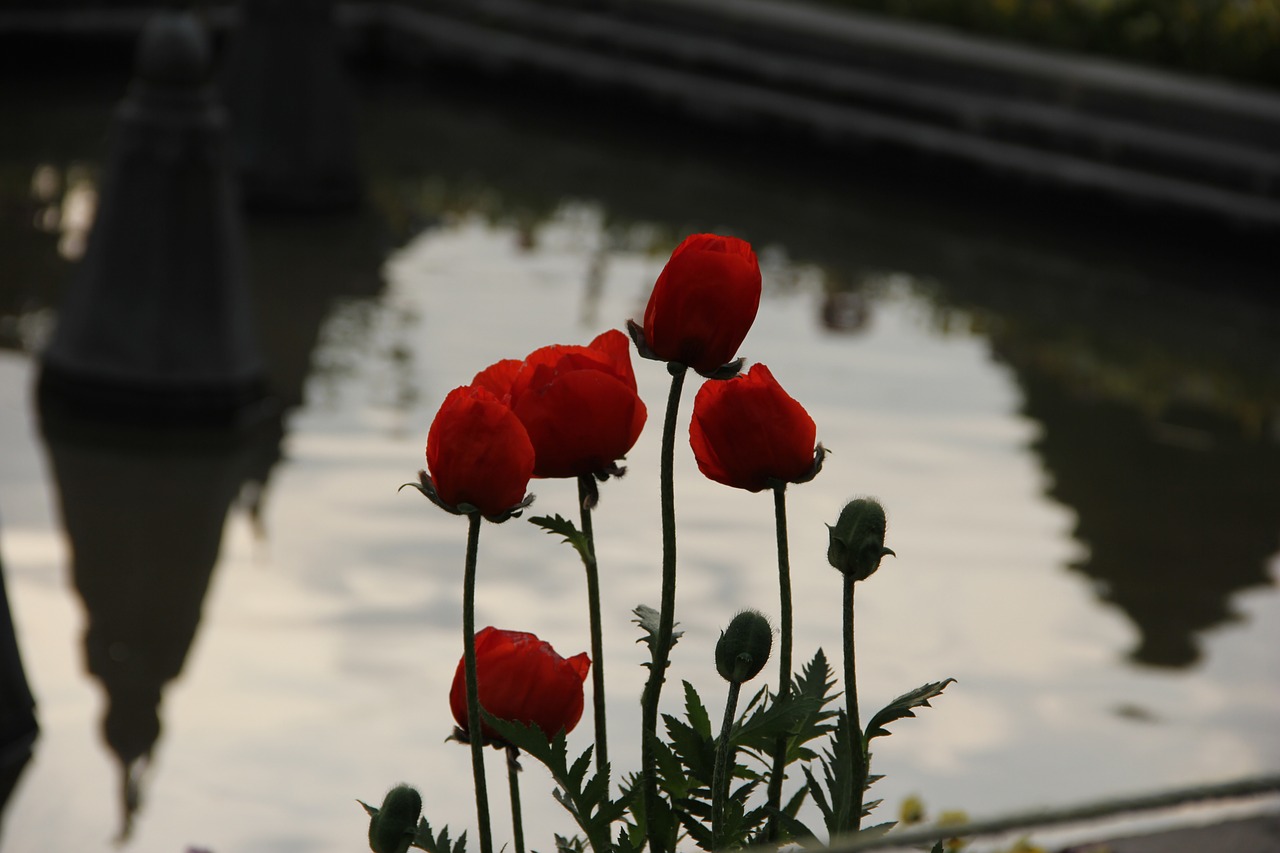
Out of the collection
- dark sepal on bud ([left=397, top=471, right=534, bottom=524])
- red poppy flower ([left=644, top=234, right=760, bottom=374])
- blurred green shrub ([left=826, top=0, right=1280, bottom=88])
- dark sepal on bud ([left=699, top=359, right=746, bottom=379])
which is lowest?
blurred green shrub ([left=826, top=0, right=1280, bottom=88])

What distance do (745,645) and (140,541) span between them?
2.89 meters

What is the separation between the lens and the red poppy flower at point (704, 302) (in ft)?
3.79

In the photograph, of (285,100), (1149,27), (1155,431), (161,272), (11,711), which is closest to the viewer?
(11,711)

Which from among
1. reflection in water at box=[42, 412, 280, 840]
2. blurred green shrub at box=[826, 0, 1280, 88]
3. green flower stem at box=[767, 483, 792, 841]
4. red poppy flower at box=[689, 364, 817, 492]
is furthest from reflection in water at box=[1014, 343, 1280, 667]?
blurred green shrub at box=[826, 0, 1280, 88]

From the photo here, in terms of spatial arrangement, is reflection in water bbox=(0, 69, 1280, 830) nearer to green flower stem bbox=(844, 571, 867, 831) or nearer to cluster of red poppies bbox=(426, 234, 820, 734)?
cluster of red poppies bbox=(426, 234, 820, 734)

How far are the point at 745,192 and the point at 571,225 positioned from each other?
114 cm

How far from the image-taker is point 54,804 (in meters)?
2.79

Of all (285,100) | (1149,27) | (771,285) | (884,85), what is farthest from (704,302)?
(1149,27)

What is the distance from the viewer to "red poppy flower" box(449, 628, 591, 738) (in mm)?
1211

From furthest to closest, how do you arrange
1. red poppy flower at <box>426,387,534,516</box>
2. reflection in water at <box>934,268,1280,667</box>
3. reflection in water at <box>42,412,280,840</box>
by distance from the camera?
1. reflection in water at <box>934,268,1280,667</box>
2. reflection in water at <box>42,412,280,840</box>
3. red poppy flower at <box>426,387,534,516</box>

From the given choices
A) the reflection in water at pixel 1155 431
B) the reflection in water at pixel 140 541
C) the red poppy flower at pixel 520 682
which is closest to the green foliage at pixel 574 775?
the red poppy flower at pixel 520 682

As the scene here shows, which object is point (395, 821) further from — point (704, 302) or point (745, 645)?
point (704, 302)

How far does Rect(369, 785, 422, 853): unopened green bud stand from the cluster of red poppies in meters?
0.10

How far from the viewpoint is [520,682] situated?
122cm
